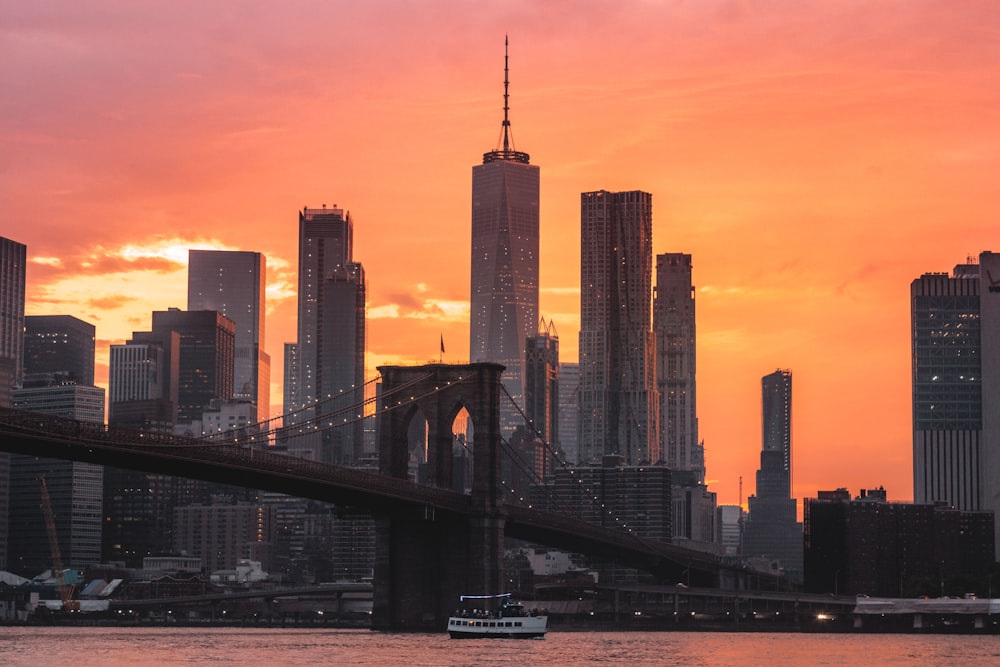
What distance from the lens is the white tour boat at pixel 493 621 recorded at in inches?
4399

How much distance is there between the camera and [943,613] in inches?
5782

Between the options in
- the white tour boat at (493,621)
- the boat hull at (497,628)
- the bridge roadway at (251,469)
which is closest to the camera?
the bridge roadway at (251,469)

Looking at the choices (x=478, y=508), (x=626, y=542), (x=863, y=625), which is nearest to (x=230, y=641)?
(x=478, y=508)

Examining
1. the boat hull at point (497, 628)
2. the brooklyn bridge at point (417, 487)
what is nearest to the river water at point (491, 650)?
the boat hull at point (497, 628)

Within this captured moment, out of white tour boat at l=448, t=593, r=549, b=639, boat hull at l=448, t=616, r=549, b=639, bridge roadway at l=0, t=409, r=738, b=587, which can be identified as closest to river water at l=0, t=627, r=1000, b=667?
boat hull at l=448, t=616, r=549, b=639

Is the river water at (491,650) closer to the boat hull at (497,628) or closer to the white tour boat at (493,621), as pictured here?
the boat hull at (497,628)

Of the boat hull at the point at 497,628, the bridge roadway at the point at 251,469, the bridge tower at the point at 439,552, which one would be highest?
the bridge roadway at the point at 251,469

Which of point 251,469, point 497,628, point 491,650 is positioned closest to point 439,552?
point 497,628

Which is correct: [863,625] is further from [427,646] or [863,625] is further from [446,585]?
[427,646]

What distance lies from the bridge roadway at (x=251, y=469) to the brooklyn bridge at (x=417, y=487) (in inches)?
3.6

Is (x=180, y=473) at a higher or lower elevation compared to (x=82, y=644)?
higher

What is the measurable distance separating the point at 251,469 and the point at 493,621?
1974 centimetres

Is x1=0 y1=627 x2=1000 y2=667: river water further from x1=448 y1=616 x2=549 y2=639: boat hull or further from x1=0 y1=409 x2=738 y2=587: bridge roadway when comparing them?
x1=0 y1=409 x2=738 y2=587: bridge roadway

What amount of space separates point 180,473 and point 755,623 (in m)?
75.4
